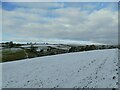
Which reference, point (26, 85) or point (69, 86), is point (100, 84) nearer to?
point (69, 86)

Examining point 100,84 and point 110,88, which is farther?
point 100,84

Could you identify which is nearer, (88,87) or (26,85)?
(88,87)

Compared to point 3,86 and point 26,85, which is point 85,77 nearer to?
A: point 26,85

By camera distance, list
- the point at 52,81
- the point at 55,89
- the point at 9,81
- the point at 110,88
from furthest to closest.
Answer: the point at 9,81 → the point at 52,81 → the point at 55,89 → the point at 110,88

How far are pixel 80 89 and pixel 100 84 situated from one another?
1.24 m

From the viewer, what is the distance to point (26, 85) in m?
11.6

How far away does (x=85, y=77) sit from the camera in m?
12.3

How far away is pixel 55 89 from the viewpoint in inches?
398

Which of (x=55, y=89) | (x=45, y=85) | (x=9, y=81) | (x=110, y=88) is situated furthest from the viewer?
(x=9, y=81)

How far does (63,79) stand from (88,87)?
2825 mm

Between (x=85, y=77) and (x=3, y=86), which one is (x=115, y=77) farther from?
(x=3, y=86)

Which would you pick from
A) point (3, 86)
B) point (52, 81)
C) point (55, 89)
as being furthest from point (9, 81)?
point (55, 89)

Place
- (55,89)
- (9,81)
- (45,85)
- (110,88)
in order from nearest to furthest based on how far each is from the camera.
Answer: (110,88) → (55,89) → (45,85) → (9,81)

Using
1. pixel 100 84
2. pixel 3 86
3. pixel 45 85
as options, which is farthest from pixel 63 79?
pixel 3 86
